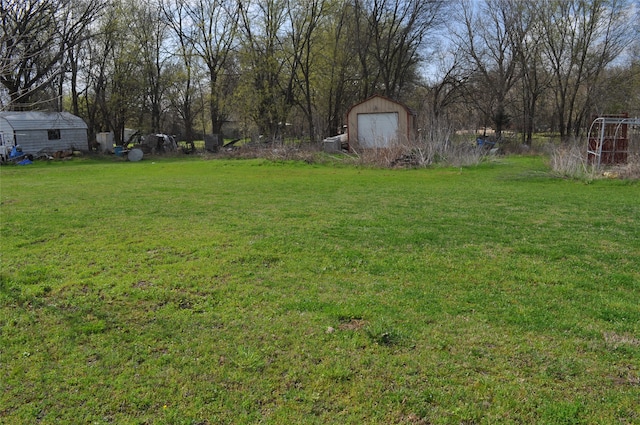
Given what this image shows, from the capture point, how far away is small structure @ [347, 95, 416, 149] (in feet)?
82.3

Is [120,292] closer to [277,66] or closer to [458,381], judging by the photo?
[458,381]

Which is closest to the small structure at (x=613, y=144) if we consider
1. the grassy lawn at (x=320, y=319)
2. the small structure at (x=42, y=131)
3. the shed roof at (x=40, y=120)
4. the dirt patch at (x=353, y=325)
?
the grassy lawn at (x=320, y=319)

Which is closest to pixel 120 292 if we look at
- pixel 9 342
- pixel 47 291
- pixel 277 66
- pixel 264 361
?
pixel 47 291

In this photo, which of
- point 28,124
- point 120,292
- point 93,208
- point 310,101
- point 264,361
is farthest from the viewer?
point 310,101

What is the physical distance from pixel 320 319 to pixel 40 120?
28.7 metres

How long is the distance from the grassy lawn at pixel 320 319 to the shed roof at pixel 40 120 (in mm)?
21817

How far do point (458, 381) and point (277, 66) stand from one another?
1239 inches

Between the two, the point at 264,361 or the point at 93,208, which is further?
the point at 93,208

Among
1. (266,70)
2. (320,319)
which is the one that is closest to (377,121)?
(266,70)

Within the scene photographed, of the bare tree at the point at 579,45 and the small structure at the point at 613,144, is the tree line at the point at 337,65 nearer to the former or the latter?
the bare tree at the point at 579,45

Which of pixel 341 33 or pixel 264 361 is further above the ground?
pixel 341 33

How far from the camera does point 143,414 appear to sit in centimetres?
272

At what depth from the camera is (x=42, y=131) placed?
2717cm

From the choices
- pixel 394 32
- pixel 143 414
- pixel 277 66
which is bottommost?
pixel 143 414
